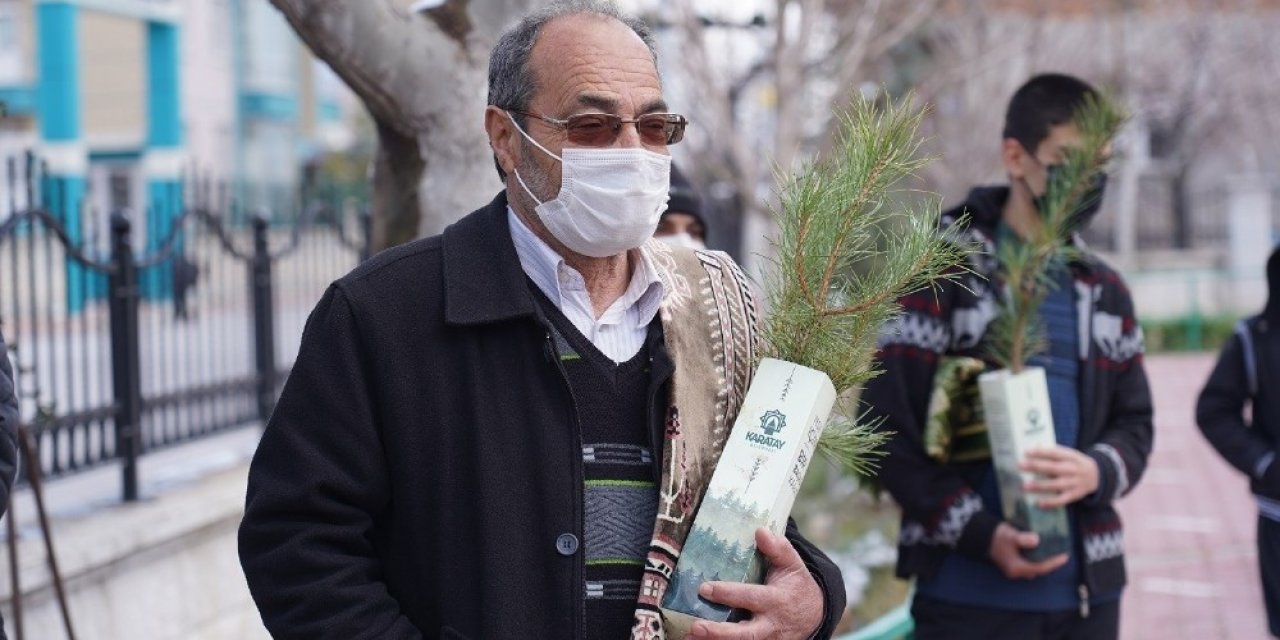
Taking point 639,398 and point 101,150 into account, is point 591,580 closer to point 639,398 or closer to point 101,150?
point 639,398

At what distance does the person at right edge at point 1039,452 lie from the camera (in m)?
3.69

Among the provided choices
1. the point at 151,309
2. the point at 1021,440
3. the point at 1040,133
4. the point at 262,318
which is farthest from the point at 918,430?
the point at 262,318

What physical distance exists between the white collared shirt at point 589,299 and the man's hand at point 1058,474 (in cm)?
142

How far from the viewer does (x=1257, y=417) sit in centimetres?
469

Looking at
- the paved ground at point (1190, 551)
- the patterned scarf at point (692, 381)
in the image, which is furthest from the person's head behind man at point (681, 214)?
the paved ground at point (1190, 551)

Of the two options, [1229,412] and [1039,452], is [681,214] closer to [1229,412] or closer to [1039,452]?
[1039,452]

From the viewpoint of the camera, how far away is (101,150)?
96.5 ft

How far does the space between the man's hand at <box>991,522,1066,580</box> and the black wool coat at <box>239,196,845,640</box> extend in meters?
1.53

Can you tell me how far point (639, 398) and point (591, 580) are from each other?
30 centimetres

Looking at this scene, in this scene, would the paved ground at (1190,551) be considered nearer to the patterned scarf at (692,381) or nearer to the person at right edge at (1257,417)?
the person at right edge at (1257,417)

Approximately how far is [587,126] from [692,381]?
441mm

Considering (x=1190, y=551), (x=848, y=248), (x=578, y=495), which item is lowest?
(x=1190, y=551)

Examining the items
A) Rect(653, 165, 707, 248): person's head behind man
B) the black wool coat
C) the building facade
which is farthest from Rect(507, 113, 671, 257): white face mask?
the building facade

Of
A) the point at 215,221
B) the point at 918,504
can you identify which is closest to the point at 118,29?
the point at 215,221
